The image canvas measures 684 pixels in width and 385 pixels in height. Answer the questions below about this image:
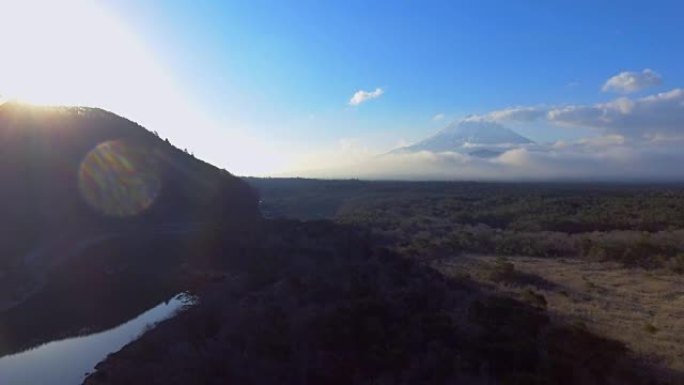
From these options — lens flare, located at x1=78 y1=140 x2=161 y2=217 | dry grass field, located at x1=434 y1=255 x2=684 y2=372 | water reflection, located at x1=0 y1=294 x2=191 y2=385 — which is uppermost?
lens flare, located at x1=78 y1=140 x2=161 y2=217

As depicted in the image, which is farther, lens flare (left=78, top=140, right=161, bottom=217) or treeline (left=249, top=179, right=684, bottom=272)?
lens flare (left=78, top=140, right=161, bottom=217)

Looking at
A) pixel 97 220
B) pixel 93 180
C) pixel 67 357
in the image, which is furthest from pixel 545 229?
pixel 67 357

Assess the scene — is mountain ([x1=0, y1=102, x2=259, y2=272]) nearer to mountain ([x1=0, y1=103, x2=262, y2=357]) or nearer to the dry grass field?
mountain ([x1=0, y1=103, x2=262, y2=357])

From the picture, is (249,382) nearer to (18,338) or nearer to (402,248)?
(18,338)

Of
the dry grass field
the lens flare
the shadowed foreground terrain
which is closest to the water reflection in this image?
the shadowed foreground terrain

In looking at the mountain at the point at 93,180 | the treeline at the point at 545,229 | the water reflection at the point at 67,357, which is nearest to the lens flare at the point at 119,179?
the mountain at the point at 93,180

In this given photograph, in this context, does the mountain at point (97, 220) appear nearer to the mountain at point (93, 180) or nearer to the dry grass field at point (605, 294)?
the mountain at point (93, 180)

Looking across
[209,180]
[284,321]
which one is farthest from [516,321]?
[209,180]
